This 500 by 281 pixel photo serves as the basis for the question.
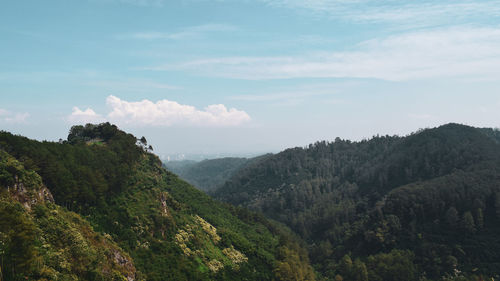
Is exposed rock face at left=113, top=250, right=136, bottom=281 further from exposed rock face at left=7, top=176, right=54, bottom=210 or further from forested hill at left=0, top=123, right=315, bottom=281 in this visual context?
exposed rock face at left=7, top=176, right=54, bottom=210

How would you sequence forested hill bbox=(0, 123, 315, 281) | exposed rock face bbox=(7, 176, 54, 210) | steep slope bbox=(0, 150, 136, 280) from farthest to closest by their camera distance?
1. exposed rock face bbox=(7, 176, 54, 210)
2. forested hill bbox=(0, 123, 315, 281)
3. steep slope bbox=(0, 150, 136, 280)

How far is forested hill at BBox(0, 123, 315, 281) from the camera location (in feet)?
77.4

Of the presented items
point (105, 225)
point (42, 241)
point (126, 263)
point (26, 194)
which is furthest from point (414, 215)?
point (26, 194)

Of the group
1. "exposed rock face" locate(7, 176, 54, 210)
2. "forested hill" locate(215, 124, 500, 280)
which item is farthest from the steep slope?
"forested hill" locate(215, 124, 500, 280)

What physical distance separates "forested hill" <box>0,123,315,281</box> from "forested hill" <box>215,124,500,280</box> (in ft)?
145

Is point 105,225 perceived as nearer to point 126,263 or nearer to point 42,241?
point 126,263

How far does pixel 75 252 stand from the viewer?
85.3 feet

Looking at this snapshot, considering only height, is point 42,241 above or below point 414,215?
above

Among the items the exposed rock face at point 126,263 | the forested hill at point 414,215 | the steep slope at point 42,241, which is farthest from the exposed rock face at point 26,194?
the forested hill at point 414,215

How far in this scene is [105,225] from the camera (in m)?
38.0

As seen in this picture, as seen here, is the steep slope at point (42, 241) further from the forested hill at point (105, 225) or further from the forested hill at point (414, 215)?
the forested hill at point (414, 215)

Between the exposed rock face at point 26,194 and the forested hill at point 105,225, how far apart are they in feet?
0.35

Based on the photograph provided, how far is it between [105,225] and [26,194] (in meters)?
11.4

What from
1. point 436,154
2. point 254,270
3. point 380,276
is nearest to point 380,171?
point 436,154
